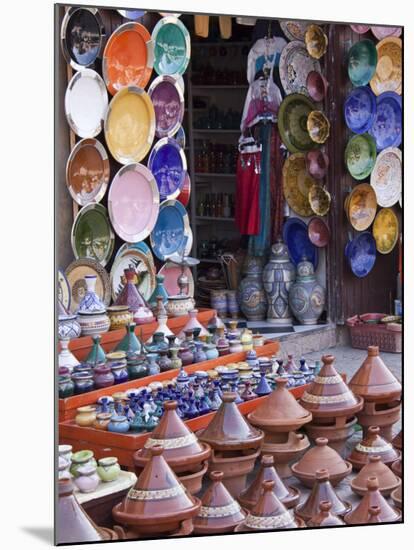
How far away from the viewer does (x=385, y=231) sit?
5.66 m

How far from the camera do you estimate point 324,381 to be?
454 centimetres

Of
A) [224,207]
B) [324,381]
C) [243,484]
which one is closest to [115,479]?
[243,484]

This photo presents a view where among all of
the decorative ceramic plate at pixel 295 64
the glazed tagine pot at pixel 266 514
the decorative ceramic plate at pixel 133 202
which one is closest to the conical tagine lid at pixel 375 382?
the glazed tagine pot at pixel 266 514

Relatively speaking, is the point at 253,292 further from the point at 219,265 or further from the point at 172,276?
the point at 172,276

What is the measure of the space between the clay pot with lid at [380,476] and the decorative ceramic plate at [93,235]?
136cm

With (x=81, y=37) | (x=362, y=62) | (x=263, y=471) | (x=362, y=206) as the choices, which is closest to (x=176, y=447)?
(x=263, y=471)

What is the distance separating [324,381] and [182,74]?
1.61 metres

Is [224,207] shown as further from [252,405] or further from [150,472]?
[150,472]

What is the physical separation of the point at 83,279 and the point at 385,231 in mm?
1777

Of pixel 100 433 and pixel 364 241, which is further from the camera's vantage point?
pixel 364 241

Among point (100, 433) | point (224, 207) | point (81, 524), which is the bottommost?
point (81, 524)

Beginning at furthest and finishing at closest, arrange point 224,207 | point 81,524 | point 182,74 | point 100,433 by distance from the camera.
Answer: point 224,207 → point 182,74 → point 100,433 → point 81,524

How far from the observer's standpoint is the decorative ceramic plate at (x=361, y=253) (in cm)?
563

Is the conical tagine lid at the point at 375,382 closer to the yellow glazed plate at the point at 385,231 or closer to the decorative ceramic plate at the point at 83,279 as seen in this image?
the yellow glazed plate at the point at 385,231
